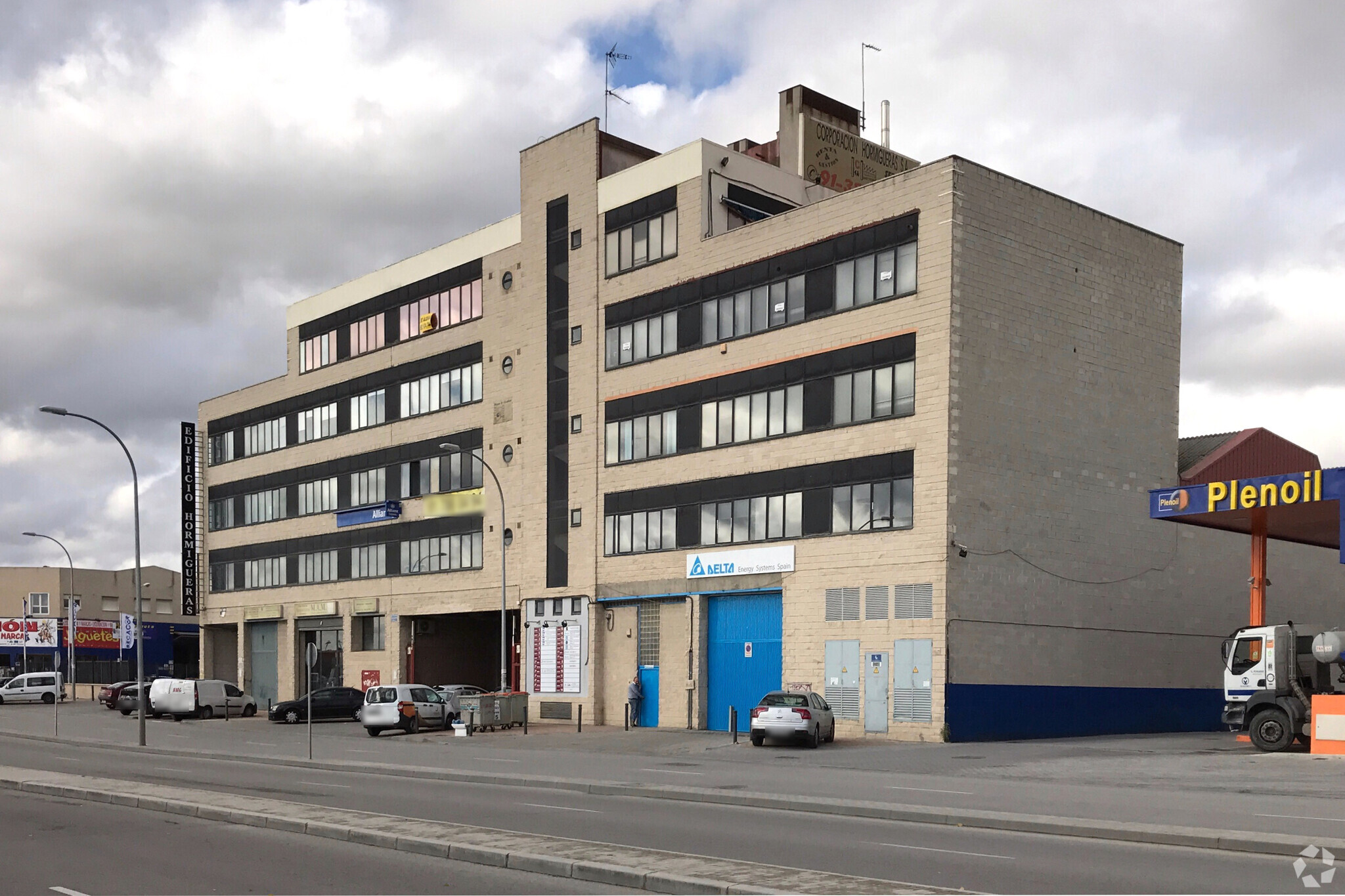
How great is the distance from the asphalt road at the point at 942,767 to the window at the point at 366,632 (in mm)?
14865

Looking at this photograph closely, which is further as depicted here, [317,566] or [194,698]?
[317,566]

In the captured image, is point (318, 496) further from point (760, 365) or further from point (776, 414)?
point (776, 414)

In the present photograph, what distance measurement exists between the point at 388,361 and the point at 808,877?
173ft

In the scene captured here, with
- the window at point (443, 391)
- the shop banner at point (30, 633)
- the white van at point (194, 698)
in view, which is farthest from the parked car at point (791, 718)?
the shop banner at point (30, 633)

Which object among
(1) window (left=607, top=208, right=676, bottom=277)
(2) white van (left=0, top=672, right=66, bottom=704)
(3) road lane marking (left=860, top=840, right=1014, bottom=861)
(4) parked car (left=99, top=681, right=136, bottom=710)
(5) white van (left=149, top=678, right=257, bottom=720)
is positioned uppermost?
(1) window (left=607, top=208, right=676, bottom=277)

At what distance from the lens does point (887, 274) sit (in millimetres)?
38938

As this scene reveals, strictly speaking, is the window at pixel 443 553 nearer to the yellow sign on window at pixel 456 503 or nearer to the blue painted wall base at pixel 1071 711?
the yellow sign on window at pixel 456 503

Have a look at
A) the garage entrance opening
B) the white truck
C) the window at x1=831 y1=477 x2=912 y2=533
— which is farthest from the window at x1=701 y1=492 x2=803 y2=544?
the garage entrance opening

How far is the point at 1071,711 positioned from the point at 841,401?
11.4 m

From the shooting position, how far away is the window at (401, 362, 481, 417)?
56.1 metres

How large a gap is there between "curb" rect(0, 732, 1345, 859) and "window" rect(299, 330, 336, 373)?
40.6 m

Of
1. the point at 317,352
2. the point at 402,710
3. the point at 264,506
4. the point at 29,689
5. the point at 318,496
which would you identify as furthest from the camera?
the point at 29,689

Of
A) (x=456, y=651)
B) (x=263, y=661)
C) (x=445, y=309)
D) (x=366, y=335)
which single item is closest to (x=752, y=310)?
(x=445, y=309)

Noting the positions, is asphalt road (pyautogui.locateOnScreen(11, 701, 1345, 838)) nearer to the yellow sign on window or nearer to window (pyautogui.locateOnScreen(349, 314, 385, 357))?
the yellow sign on window
